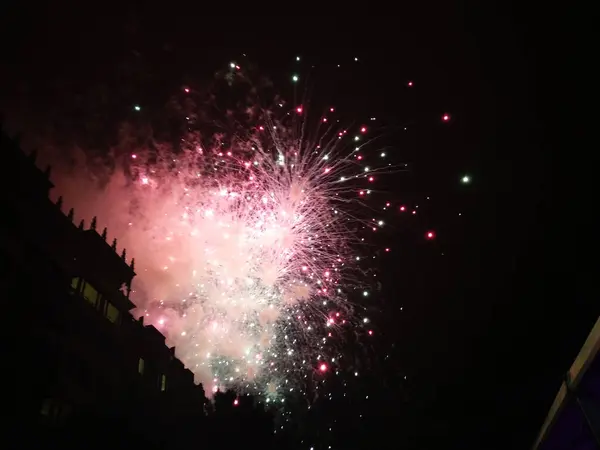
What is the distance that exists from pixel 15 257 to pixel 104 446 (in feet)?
22.8

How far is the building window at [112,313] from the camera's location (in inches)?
902

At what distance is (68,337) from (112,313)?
4.52 meters

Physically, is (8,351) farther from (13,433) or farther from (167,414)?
(167,414)

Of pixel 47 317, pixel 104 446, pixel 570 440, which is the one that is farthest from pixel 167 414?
pixel 570 440

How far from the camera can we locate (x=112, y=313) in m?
23.4

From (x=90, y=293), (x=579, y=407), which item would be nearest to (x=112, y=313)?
(x=90, y=293)

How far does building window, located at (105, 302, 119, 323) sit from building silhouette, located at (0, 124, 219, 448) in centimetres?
5

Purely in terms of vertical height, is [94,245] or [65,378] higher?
[94,245]

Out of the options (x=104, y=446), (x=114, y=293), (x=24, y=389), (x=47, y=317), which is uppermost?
(x=114, y=293)

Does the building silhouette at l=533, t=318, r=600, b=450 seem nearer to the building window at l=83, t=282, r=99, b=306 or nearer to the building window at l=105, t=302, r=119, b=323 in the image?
the building window at l=83, t=282, r=99, b=306

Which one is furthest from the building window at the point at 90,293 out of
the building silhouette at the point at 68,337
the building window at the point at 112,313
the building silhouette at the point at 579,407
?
the building silhouette at the point at 579,407

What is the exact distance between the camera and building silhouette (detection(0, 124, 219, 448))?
543 inches

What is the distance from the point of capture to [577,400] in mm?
6402

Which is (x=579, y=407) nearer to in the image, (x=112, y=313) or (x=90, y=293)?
(x=90, y=293)
